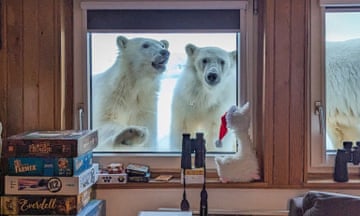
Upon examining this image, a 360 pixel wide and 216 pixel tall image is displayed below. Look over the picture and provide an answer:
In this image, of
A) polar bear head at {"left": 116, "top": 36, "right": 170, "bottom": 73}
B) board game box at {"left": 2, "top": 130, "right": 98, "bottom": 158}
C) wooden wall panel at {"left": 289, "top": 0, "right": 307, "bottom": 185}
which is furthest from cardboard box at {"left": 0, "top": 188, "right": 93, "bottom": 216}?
wooden wall panel at {"left": 289, "top": 0, "right": 307, "bottom": 185}

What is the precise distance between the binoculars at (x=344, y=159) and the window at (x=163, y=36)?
1.68 ft

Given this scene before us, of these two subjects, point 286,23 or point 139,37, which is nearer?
point 286,23

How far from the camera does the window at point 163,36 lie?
2.67 m

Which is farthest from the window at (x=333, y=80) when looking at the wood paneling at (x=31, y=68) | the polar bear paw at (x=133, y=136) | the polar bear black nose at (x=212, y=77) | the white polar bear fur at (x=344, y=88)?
the wood paneling at (x=31, y=68)

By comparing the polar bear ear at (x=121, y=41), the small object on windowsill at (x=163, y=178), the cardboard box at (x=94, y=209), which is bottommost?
the cardboard box at (x=94, y=209)

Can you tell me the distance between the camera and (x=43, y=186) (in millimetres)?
2168

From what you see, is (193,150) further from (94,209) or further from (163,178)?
(94,209)

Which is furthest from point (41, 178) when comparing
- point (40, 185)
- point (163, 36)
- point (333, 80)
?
point (333, 80)

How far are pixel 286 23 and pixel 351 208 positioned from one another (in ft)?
3.27

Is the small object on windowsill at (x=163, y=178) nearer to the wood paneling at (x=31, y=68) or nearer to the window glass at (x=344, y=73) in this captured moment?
the wood paneling at (x=31, y=68)

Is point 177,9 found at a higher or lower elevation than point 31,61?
higher

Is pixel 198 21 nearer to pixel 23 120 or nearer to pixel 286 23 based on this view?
pixel 286 23

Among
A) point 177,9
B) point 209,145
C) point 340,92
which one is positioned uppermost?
point 177,9

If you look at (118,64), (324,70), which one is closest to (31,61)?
(118,64)
